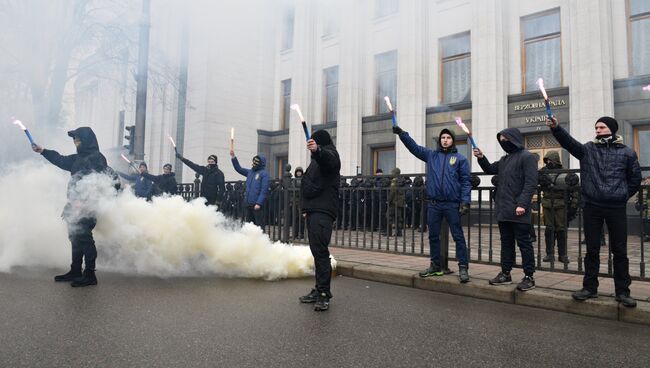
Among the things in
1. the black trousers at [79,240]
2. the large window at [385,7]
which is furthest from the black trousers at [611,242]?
the large window at [385,7]

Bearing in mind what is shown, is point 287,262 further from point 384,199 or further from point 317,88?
point 317,88

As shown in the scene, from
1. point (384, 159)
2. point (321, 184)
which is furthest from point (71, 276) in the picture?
point (384, 159)

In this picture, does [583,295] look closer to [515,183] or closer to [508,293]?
[508,293]

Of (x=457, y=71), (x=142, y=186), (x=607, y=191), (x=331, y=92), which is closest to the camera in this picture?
(x=607, y=191)

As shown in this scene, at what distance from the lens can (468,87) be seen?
12805 millimetres

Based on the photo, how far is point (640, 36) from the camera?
1021cm

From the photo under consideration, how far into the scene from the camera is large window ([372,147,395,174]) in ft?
48.1

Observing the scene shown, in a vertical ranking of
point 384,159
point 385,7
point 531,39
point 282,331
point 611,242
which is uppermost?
point 385,7

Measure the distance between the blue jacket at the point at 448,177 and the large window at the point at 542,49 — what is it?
28.4ft

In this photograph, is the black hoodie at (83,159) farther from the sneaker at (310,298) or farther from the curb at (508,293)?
the curb at (508,293)

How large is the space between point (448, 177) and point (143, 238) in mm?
3384

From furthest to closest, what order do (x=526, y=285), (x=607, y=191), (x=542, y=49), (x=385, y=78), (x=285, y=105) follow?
(x=285, y=105) → (x=385, y=78) → (x=542, y=49) → (x=526, y=285) → (x=607, y=191)

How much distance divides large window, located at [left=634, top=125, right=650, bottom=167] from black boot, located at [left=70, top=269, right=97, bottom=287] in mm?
11382

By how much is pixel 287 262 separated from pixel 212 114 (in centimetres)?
1268
